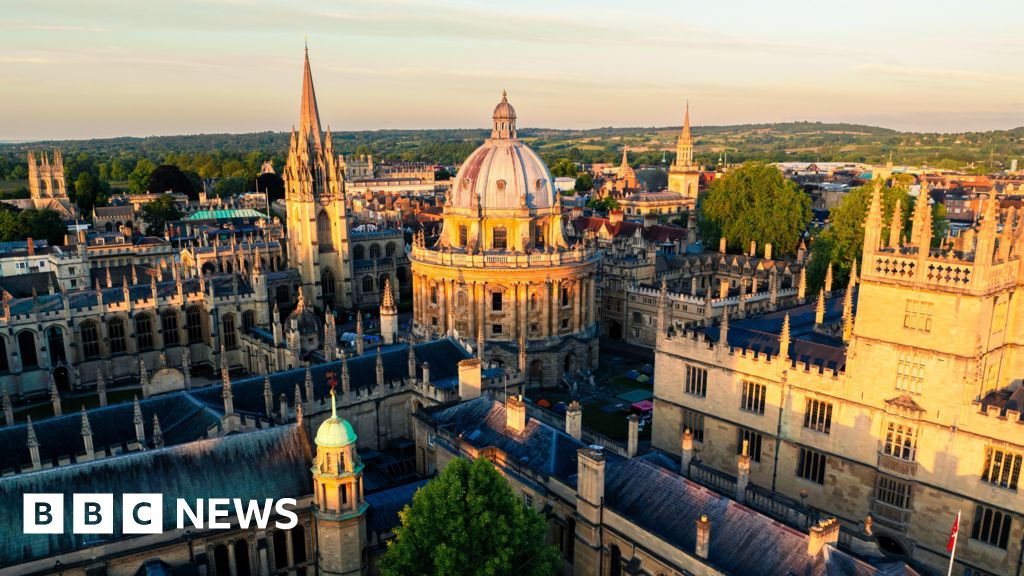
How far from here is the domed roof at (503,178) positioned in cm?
6450

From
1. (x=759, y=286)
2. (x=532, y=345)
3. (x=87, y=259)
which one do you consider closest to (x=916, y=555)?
(x=532, y=345)

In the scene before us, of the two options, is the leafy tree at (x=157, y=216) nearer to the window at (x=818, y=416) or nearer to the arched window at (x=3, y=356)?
the arched window at (x=3, y=356)

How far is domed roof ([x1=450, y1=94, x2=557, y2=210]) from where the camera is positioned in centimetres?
6450

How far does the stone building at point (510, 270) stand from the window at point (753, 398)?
2531cm

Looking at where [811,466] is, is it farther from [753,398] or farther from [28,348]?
[28,348]

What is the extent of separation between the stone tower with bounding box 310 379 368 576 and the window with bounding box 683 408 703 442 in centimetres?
2248

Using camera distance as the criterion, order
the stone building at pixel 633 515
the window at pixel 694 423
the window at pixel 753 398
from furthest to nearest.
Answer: the window at pixel 694 423, the window at pixel 753 398, the stone building at pixel 633 515

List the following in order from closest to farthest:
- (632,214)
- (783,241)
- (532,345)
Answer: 1. (532,345)
2. (783,241)
3. (632,214)

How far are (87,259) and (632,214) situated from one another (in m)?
87.9

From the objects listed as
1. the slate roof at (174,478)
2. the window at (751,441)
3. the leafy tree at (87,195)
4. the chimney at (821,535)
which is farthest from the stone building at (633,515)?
the leafy tree at (87,195)

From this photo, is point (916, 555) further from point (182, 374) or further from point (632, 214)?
point (632, 214)

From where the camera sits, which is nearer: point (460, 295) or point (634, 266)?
point (460, 295)

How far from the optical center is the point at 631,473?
29172 mm

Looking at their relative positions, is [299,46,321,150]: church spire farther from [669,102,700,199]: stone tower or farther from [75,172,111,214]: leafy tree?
[75,172,111,214]: leafy tree
